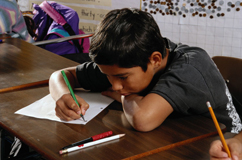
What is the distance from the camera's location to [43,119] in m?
1.06

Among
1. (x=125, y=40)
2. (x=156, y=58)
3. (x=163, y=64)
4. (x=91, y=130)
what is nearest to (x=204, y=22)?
(x=163, y=64)

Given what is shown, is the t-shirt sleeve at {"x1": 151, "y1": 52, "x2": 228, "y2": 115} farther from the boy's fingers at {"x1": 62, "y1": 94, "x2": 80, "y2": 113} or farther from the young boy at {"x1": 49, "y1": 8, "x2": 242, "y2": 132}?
the boy's fingers at {"x1": 62, "y1": 94, "x2": 80, "y2": 113}

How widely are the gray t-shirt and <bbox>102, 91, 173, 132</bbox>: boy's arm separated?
0.9 inches

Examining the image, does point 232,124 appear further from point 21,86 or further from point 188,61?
point 21,86

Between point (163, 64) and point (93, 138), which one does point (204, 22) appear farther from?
point (93, 138)

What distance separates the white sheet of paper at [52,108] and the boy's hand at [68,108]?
18 mm

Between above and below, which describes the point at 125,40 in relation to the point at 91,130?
above

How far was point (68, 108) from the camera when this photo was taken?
1.07 m

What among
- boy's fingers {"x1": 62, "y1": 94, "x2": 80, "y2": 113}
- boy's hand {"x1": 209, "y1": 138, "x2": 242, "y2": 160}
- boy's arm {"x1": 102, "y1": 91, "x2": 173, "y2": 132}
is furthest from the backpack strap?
boy's hand {"x1": 209, "y1": 138, "x2": 242, "y2": 160}

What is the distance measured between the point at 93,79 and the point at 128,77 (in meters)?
0.30

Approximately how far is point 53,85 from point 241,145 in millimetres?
750

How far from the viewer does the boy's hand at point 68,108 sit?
1.04 m

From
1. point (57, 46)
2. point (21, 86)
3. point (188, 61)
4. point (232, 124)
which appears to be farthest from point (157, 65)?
point (57, 46)

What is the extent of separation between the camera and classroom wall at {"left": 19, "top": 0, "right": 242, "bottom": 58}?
8.11 ft
